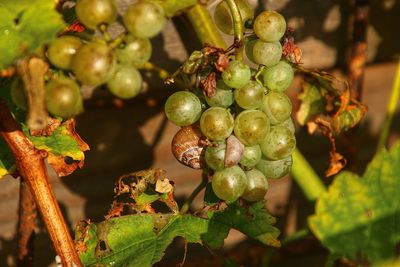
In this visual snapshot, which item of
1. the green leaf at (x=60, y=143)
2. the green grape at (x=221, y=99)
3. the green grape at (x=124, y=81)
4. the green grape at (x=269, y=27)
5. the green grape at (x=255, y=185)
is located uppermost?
the green grape at (x=124, y=81)

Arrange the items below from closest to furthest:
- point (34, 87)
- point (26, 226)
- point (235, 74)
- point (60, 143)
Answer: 1. point (34, 87)
2. point (235, 74)
3. point (60, 143)
4. point (26, 226)

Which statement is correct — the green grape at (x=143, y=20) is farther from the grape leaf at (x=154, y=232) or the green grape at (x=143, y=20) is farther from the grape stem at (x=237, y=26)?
the grape leaf at (x=154, y=232)

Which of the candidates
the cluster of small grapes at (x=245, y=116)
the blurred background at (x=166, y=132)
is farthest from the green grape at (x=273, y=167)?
the blurred background at (x=166, y=132)

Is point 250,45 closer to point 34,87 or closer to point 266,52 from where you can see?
point 266,52

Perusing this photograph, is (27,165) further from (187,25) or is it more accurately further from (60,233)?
(187,25)

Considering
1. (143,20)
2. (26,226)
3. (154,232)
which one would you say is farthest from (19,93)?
(26,226)

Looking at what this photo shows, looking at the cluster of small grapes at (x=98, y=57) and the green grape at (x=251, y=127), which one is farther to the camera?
the green grape at (x=251, y=127)
